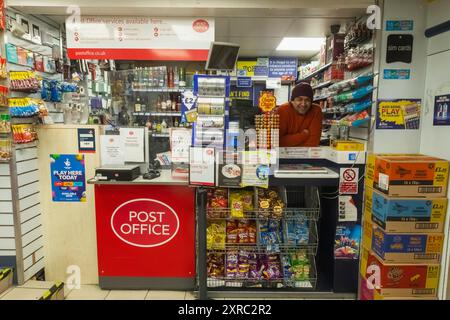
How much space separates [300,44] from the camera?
5531mm

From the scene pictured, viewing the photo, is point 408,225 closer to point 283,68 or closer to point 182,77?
point 182,77

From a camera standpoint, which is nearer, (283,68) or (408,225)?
(408,225)

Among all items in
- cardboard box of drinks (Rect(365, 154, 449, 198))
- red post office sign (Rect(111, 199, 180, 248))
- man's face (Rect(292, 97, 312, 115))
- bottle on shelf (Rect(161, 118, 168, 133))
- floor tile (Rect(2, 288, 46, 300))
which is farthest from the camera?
bottle on shelf (Rect(161, 118, 168, 133))

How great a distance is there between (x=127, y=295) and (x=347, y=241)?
2093 millimetres

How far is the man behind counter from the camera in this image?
3.34 metres

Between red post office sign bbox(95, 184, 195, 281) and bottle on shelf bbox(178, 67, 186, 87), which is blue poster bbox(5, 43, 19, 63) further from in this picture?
bottle on shelf bbox(178, 67, 186, 87)

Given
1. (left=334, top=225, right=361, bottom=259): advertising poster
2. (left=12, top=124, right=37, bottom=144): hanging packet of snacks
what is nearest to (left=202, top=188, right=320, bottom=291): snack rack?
(left=334, top=225, right=361, bottom=259): advertising poster

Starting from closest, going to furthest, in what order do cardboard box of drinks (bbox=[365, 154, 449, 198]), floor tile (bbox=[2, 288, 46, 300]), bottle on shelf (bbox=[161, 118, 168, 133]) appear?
cardboard box of drinks (bbox=[365, 154, 449, 198]), floor tile (bbox=[2, 288, 46, 300]), bottle on shelf (bbox=[161, 118, 168, 133])

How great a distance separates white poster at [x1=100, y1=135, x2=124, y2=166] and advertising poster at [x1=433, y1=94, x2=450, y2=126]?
9.10 feet

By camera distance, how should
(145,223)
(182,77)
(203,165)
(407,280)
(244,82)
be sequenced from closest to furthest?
(407,280) → (203,165) → (145,223) → (182,77) → (244,82)

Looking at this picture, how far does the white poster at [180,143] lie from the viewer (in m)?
2.98

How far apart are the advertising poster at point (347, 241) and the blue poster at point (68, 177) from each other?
8.05 ft

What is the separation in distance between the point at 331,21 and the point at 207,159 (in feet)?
7.29

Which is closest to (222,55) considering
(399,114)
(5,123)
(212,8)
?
(212,8)
